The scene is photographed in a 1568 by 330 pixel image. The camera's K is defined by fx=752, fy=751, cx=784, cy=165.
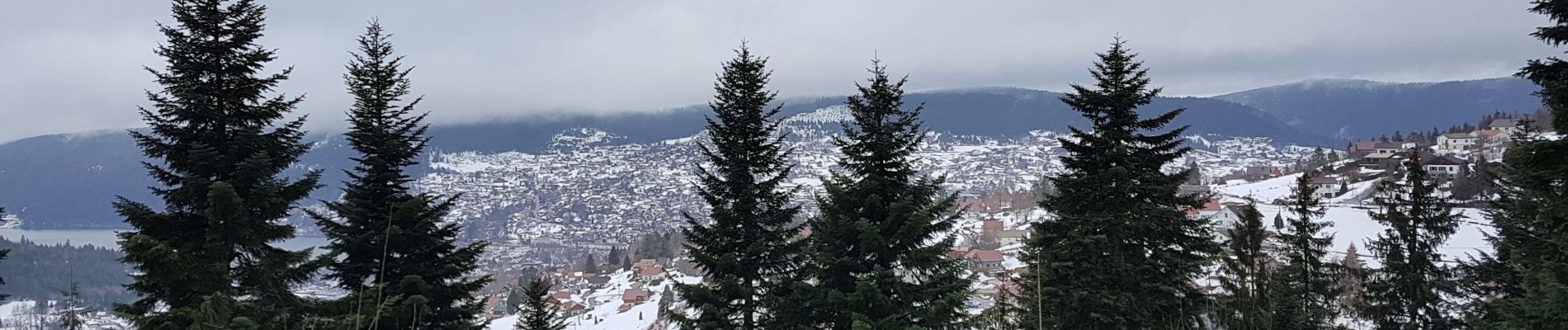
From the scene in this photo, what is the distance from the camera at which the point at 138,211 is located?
6.54m

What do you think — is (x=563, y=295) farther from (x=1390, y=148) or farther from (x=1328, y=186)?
(x=1390, y=148)

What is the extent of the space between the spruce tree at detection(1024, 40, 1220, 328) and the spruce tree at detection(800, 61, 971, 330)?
1.41 m

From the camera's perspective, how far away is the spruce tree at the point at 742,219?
438 inches

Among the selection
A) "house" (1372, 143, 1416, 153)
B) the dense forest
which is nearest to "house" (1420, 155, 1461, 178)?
"house" (1372, 143, 1416, 153)

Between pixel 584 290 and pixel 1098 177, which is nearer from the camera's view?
pixel 1098 177

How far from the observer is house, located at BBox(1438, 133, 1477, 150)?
91125 mm

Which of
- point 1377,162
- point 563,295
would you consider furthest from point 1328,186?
point 563,295

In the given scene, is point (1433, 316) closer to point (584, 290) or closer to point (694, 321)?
point (694, 321)

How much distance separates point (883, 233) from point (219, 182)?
23.8ft

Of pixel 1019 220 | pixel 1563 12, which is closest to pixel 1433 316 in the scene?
pixel 1563 12

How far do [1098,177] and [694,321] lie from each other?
6188 mm

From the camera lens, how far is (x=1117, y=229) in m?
10.6

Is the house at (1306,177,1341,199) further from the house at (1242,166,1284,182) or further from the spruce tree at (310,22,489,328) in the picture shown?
the spruce tree at (310,22,489,328)

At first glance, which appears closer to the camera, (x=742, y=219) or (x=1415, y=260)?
(x=742, y=219)
